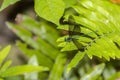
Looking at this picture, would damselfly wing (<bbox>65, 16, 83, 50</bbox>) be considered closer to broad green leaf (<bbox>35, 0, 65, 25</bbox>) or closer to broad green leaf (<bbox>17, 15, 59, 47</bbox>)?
broad green leaf (<bbox>35, 0, 65, 25</bbox>)

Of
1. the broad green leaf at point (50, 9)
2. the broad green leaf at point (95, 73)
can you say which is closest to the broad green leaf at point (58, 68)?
the broad green leaf at point (95, 73)

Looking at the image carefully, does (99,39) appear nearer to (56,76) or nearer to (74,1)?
(74,1)

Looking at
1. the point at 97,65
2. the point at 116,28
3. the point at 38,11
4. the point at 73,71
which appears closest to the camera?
the point at 38,11

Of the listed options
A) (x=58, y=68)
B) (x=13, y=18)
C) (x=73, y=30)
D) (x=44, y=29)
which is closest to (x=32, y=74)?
(x=58, y=68)

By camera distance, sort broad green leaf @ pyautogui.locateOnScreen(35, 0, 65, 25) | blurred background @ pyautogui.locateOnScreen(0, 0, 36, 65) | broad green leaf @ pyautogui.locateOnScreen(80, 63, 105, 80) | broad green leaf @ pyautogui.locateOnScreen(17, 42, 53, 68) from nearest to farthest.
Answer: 1. broad green leaf @ pyautogui.locateOnScreen(35, 0, 65, 25)
2. broad green leaf @ pyautogui.locateOnScreen(80, 63, 105, 80)
3. broad green leaf @ pyautogui.locateOnScreen(17, 42, 53, 68)
4. blurred background @ pyautogui.locateOnScreen(0, 0, 36, 65)

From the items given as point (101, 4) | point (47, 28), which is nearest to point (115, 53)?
point (101, 4)

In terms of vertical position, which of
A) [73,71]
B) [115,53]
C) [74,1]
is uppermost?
[74,1]

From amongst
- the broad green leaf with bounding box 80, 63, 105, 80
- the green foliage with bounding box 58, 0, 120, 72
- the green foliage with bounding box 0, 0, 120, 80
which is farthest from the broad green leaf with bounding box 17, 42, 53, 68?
the green foliage with bounding box 58, 0, 120, 72
